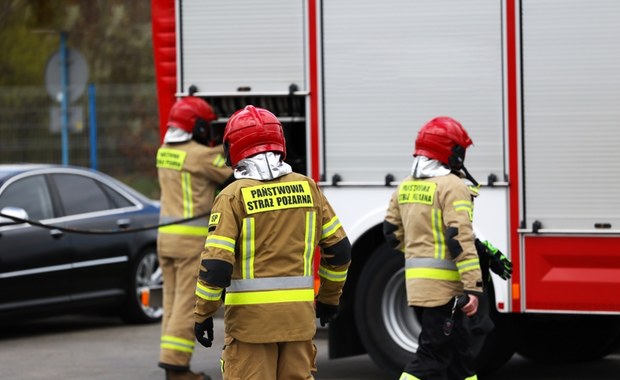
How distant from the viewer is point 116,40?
25406 mm

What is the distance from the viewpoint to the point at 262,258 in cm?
579

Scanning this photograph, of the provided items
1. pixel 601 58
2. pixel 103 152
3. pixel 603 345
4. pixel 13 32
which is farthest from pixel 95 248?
Result: pixel 13 32

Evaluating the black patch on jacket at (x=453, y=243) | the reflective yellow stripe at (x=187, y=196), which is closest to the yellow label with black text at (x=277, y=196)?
the black patch on jacket at (x=453, y=243)

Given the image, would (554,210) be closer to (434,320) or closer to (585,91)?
(585,91)

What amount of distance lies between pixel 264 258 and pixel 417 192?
1.92m

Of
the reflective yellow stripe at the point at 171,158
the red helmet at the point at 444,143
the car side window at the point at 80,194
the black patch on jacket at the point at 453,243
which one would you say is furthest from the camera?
the car side window at the point at 80,194

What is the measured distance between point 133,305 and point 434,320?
17.9 ft

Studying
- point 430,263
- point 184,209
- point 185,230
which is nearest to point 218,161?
point 184,209

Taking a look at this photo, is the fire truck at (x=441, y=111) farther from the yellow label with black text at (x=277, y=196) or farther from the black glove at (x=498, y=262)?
the yellow label with black text at (x=277, y=196)

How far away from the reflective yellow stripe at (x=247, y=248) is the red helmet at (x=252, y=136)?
0.99 ft

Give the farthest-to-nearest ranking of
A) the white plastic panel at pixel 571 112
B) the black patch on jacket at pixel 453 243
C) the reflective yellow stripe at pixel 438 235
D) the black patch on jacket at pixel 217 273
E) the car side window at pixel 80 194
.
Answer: the car side window at pixel 80 194 < the white plastic panel at pixel 571 112 < the reflective yellow stripe at pixel 438 235 < the black patch on jacket at pixel 453 243 < the black patch on jacket at pixel 217 273

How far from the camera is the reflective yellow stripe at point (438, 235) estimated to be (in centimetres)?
744

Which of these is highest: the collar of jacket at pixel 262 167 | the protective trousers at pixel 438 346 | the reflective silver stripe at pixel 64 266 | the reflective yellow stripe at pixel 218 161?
the reflective yellow stripe at pixel 218 161

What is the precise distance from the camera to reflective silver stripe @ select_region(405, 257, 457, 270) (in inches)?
295
